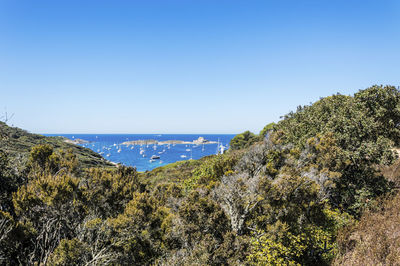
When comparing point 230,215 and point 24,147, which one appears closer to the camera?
point 230,215

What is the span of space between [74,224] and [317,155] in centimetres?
1685

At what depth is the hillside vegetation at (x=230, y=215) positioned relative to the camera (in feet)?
26.8

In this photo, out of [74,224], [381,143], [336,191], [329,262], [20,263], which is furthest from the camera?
[336,191]

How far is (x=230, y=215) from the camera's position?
1017 cm

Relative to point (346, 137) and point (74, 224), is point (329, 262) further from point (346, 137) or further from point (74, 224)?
point (74, 224)

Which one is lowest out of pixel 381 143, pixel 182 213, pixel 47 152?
pixel 182 213

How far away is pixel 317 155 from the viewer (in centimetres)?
1602

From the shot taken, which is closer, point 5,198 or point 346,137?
point 5,198

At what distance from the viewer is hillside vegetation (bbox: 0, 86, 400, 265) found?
816cm

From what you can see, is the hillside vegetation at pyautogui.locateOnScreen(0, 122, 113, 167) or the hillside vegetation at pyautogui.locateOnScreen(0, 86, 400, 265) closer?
the hillside vegetation at pyautogui.locateOnScreen(0, 86, 400, 265)

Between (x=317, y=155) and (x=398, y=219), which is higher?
(x=317, y=155)

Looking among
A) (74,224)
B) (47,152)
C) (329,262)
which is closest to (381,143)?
(329,262)

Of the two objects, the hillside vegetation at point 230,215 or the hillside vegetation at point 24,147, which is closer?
the hillside vegetation at point 230,215

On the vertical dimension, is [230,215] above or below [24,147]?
above
